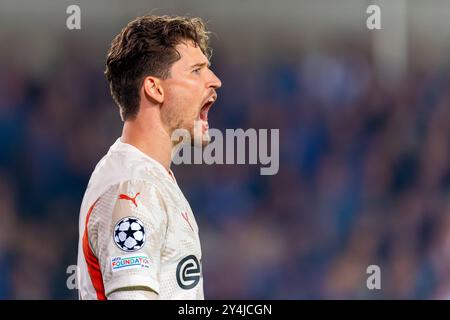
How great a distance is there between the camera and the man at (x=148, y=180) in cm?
229

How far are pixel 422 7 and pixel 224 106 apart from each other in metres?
1.74

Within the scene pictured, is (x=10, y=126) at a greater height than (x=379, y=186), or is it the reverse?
(x=10, y=126)

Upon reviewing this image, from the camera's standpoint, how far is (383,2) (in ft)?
19.0

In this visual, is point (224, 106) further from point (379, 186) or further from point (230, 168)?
point (379, 186)

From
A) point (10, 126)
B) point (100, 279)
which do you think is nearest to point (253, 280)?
point (10, 126)

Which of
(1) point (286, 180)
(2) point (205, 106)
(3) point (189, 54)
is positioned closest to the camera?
(3) point (189, 54)

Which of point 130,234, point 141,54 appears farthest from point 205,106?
point 130,234

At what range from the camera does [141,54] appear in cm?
277

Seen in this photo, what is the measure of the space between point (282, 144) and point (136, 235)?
358 cm

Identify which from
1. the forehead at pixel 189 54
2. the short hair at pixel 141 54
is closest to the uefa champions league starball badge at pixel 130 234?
the short hair at pixel 141 54

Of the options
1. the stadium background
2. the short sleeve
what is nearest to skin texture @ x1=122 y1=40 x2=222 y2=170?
the short sleeve

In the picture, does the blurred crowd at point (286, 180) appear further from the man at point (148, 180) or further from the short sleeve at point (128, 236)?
the short sleeve at point (128, 236)

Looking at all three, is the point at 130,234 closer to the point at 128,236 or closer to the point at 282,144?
the point at 128,236

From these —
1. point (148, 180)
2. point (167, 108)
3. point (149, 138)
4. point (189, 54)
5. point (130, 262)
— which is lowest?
point (130, 262)
